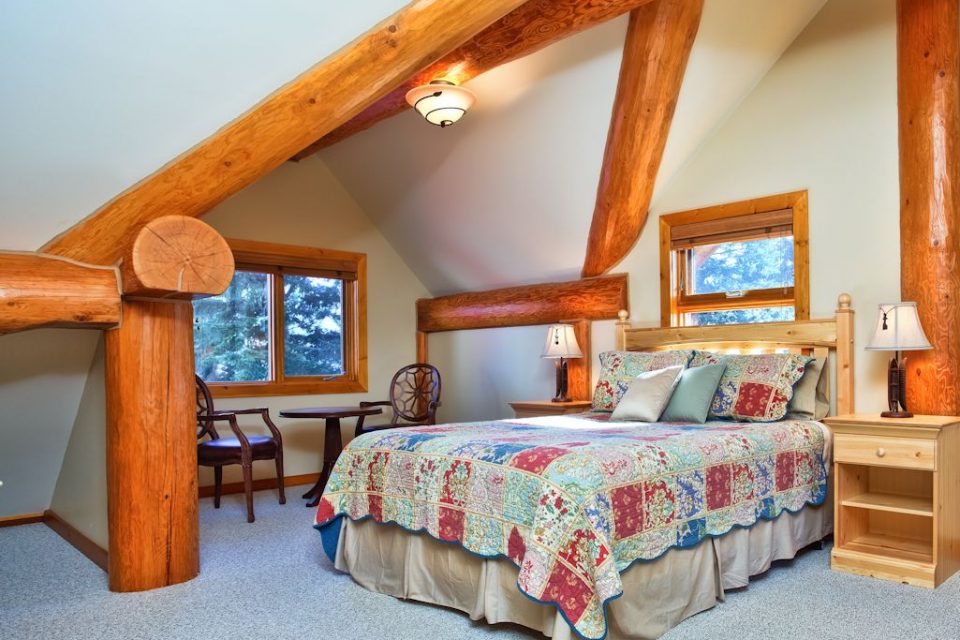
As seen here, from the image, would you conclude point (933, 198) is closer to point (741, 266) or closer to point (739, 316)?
point (741, 266)

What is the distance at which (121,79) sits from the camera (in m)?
2.62

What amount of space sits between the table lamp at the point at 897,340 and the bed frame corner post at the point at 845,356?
32 centimetres

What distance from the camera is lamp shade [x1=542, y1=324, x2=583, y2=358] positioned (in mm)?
5051

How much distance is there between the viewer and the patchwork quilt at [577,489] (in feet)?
7.64

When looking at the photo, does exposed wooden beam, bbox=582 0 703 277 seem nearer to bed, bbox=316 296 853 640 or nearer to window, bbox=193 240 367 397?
bed, bbox=316 296 853 640

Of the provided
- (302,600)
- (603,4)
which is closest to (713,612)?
(302,600)

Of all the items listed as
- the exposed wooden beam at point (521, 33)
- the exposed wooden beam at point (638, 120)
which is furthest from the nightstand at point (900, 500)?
the exposed wooden beam at point (521, 33)

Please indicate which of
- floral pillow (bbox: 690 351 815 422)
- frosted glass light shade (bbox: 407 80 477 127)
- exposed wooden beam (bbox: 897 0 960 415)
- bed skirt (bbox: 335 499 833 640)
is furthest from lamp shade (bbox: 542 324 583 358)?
exposed wooden beam (bbox: 897 0 960 415)

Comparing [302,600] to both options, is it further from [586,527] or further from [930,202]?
[930,202]

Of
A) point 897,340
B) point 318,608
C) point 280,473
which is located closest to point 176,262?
point 318,608

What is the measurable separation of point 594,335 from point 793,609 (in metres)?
2.67

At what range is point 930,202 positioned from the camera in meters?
3.64

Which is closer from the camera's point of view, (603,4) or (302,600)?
(302,600)

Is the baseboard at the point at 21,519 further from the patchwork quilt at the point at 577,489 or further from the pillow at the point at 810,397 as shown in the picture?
the pillow at the point at 810,397
